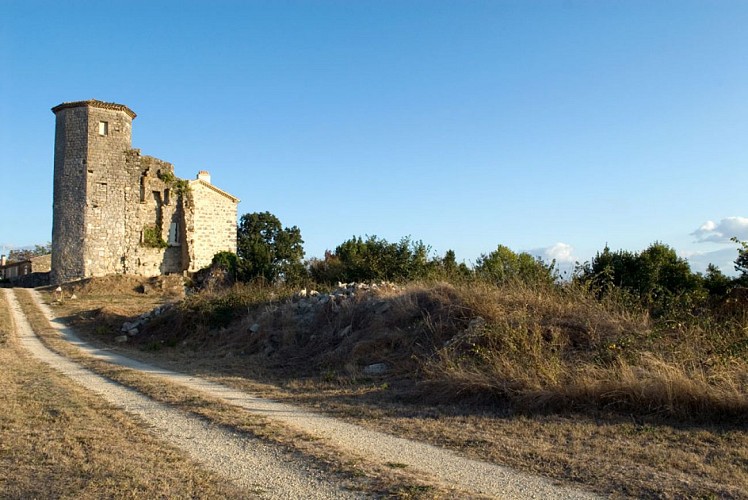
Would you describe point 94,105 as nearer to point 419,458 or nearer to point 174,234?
point 174,234

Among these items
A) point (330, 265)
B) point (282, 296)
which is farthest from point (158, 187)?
point (282, 296)

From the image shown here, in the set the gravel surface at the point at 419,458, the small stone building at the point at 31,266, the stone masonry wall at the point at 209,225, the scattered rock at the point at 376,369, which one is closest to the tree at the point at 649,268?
the scattered rock at the point at 376,369

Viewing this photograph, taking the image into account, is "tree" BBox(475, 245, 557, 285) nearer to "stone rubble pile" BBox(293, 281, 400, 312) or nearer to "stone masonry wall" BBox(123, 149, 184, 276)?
"stone rubble pile" BBox(293, 281, 400, 312)

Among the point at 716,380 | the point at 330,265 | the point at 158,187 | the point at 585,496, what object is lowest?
the point at 585,496

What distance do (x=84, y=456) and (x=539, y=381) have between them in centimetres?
539

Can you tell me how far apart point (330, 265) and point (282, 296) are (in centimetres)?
942

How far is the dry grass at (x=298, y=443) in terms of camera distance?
4604 mm

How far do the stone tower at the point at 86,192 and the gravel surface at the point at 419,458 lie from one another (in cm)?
3229

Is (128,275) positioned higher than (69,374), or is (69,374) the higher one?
(128,275)

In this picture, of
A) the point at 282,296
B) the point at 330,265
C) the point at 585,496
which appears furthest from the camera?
the point at 330,265

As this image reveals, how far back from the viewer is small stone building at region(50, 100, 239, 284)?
121ft

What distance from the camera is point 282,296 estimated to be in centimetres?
1800

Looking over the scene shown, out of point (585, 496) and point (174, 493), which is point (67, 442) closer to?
point (174, 493)

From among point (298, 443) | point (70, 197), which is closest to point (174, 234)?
point (70, 197)
